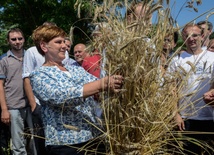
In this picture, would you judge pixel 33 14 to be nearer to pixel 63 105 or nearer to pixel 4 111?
pixel 4 111

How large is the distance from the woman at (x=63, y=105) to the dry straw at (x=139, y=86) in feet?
0.74

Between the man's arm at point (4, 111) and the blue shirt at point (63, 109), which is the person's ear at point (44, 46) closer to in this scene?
the blue shirt at point (63, 109)

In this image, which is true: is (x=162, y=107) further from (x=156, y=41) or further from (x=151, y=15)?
(x=151, y=15)

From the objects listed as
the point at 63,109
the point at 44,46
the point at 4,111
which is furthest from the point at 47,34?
the point at 4,111

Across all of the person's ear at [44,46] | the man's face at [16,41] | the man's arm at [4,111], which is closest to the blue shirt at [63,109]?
the person's ear at [44,46]

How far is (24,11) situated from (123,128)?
13891 mm

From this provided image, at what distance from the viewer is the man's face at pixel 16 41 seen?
176 inches

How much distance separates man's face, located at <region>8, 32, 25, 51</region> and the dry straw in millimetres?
2479

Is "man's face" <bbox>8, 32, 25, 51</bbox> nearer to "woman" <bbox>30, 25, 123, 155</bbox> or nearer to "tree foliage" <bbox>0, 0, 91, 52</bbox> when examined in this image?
"woman" <bbox>30, 25, 123, 155</bbox>

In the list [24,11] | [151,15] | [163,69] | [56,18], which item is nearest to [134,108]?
[163,69]

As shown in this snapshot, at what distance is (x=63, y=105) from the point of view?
2252 millimetres

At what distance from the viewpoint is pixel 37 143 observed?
3.96m

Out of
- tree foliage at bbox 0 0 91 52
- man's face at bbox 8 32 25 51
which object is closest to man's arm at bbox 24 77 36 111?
man's face at bbox 8 32 25 51

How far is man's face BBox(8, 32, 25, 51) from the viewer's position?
448 cm
